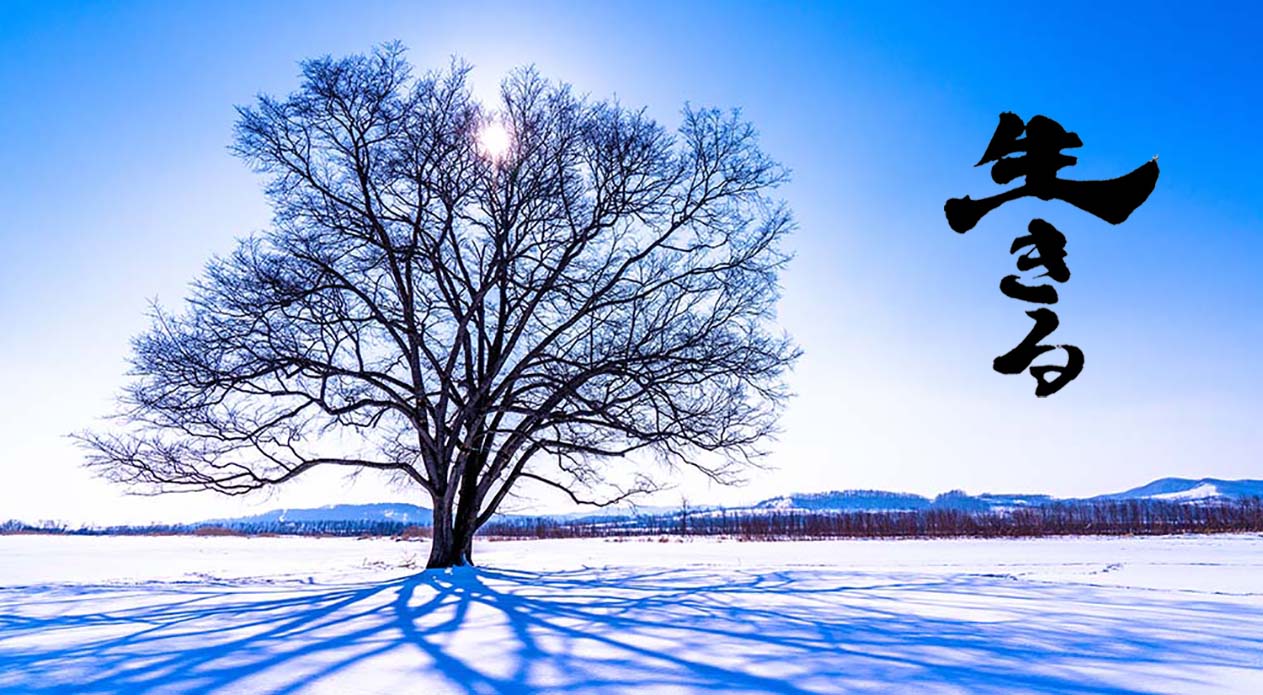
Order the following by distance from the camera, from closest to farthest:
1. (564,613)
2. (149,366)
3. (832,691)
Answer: (832,691), (564,613), (149,366)

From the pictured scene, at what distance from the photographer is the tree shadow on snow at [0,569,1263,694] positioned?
4352 mm

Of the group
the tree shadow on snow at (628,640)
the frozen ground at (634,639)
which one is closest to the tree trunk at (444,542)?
the frozen ground at (634,639)

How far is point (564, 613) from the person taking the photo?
737 centimetres

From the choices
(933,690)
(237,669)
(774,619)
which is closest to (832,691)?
(933,690)

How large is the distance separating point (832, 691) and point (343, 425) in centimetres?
1284

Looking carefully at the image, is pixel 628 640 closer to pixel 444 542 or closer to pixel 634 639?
pixel 634 639

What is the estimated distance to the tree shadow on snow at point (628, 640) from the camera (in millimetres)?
4352

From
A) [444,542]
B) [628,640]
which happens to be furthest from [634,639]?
[444,542]

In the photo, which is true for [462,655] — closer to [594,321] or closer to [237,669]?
[237,669]

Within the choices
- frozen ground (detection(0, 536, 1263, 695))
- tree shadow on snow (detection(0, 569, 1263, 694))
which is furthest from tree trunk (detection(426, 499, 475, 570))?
tree shadow on snow (detection(0, 569, 1263, 694))

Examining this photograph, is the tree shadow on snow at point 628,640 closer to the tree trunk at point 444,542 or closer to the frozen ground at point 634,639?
the frozen ground at point 634,639

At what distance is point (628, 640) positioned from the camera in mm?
5703

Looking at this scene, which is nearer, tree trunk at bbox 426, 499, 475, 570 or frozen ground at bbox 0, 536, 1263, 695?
frozen ground at bbox 0, 536, 1263, 695

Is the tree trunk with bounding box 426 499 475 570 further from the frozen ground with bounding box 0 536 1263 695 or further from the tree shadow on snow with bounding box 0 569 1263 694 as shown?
the tree shadow on snow with bounding box 0 569 1263 694
